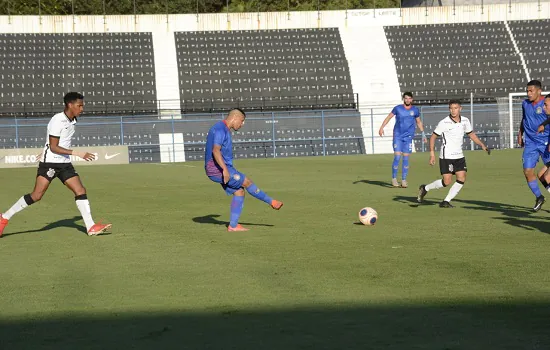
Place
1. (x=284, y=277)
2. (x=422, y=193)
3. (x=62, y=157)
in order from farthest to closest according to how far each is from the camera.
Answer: (x=422, y=193), (x=62, y=157), (x=284, y=277)

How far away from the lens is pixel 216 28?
5106cm

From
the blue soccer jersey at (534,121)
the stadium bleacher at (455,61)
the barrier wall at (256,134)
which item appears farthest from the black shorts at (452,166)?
the stadium bleacher at (455,61)

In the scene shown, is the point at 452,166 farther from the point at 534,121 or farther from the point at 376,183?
the point at 376,183

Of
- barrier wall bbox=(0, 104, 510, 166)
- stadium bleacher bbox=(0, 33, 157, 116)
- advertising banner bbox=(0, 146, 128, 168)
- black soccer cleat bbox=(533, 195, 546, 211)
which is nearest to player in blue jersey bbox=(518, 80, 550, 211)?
black soccer cleat bbox=(533, 195, 546, 211)

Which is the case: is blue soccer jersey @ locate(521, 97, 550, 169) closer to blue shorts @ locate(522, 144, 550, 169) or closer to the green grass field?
blue shorts @ locate(522, 144, 550, 169)

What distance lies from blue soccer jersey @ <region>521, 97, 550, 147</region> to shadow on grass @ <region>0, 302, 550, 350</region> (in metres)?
7.71

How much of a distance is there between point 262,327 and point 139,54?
4326 cm

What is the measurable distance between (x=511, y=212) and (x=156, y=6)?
2136 inches

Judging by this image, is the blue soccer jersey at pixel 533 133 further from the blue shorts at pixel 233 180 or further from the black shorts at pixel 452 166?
the blue shorts at pixel 233 180

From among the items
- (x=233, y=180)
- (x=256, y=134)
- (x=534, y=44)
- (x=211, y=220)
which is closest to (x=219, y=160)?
(x=233, y=180)

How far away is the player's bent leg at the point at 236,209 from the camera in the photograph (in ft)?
41.3

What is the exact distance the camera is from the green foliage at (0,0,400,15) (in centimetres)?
6425

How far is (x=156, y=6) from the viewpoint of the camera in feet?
216

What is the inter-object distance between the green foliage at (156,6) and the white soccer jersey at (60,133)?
53386mm
